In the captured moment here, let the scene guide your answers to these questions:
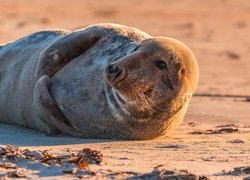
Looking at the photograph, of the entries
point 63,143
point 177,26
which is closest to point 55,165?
point 63,143

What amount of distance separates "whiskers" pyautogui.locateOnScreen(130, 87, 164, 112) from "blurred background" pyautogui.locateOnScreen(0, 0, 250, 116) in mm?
4139

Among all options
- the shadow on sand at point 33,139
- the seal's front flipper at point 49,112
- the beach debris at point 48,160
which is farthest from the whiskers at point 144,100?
the beach debris at point 48,160

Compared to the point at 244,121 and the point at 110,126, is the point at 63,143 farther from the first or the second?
the point at 244,121

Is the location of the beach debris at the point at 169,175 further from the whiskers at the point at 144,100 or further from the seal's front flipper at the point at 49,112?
the seal's front flipper at the point at 49,112

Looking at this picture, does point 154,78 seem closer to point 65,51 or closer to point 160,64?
point 160,64

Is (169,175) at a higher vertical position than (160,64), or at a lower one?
lower

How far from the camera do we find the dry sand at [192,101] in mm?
6047

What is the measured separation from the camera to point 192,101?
1025 cm

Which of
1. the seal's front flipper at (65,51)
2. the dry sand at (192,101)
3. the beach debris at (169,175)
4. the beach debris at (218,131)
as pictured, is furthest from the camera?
the beach debris at (218,131)

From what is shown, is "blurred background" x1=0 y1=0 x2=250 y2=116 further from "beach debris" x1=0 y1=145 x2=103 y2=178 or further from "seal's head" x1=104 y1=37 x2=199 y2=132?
"beach debris" x1=0 y1=145 x2=103 y2=178

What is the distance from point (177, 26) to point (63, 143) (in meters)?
13.3

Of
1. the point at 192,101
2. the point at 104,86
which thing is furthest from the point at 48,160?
the point at 192,101

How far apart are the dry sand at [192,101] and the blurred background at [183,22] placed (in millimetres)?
12

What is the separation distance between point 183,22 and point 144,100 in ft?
46.9
